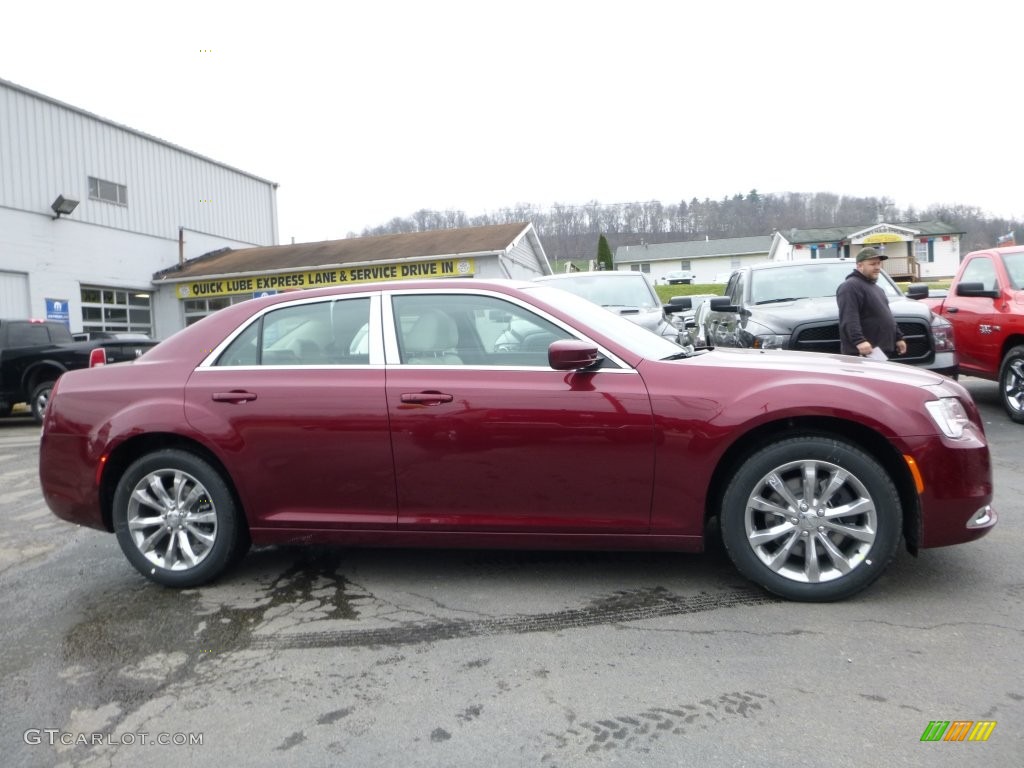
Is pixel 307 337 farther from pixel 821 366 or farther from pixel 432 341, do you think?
pixel 821 366

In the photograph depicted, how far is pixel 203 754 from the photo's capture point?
263 cm

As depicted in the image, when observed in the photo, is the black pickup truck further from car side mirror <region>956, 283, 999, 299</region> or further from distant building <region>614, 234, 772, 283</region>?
distant building <region>614, 234, 772, 283</region>

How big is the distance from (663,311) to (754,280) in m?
1.10

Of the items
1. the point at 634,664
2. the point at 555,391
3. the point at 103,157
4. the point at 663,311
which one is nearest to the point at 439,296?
the point at 555,391

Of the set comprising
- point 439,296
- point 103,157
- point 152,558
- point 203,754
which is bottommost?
point 203,754

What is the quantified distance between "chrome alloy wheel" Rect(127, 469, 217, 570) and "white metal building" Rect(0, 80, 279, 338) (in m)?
17.8

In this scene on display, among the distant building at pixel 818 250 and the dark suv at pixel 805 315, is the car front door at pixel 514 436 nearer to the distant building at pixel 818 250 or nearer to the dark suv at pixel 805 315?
the dark suv at pixel 805 315

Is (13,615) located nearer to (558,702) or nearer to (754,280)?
(558,702)

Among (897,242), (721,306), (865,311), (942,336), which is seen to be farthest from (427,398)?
(897,242)

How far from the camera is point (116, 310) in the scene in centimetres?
2288

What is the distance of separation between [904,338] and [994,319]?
71.8 inches

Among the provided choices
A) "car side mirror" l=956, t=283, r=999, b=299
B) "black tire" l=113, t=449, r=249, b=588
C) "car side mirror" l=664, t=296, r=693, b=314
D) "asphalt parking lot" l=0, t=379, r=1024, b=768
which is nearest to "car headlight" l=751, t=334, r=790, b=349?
"car side mirror" l=664, t=296, r=693, b=314

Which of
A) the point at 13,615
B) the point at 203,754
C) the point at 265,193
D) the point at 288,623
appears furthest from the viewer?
the point at 265,193

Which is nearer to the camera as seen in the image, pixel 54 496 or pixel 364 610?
pixel 364 610
